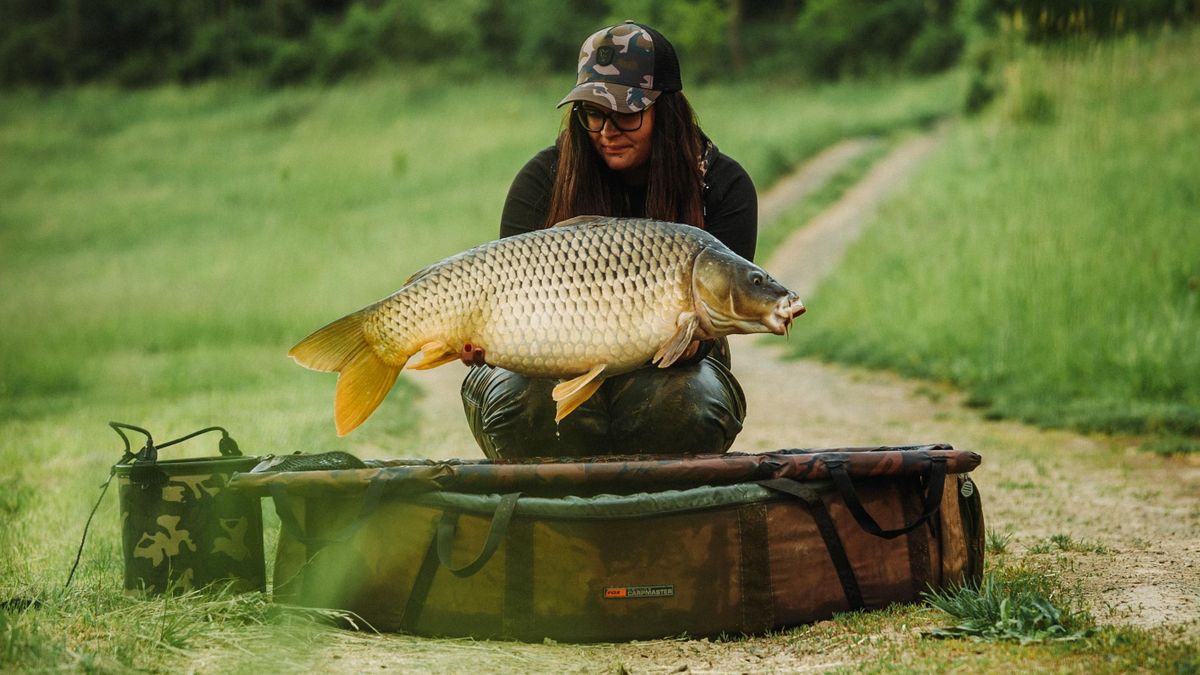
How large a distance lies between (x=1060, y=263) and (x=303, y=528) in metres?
6.94

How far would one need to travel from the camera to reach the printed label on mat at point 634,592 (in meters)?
2.88

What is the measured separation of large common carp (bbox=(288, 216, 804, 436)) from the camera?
2.93 m

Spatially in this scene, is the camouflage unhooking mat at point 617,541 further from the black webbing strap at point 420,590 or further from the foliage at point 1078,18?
the foliage at point 1078,18

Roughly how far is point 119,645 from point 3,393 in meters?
7.06

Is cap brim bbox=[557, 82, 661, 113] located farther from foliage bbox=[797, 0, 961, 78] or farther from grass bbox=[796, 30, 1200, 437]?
foliage bbox=[797, 0, 961, 78]

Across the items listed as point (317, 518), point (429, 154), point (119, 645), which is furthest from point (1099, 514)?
point (429, 154)

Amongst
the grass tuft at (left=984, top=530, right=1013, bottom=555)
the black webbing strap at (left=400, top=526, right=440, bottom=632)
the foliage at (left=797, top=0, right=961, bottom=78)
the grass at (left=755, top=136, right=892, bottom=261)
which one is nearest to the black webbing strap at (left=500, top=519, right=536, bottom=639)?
the black webbing strap at (left=400, top=526, right=440, bottom=632)

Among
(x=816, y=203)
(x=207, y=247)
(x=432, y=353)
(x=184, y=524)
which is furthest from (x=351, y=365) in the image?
(x=207, y=247)

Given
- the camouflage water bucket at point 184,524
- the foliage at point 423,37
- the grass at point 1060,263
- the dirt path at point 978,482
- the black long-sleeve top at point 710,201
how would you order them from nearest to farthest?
the dirt path at point 978,482 → the camouflage water bucket at point 184,524 → the black long-sleeve top at point 710,201 → the grass at point 1060,263 → the foliage at point 423,37

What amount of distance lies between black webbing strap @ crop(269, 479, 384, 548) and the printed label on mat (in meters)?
0.60

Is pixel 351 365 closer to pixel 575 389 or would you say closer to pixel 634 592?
pixel 575 389

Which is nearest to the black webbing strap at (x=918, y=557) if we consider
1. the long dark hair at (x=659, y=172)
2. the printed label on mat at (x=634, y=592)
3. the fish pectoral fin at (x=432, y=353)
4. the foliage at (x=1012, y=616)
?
the foliage at (x=1012, y=616)

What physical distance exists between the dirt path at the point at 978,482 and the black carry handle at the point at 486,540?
0.18 m

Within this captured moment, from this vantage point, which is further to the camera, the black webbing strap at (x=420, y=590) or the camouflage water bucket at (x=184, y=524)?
the camouflage water bucket at (x=184, y=524)
